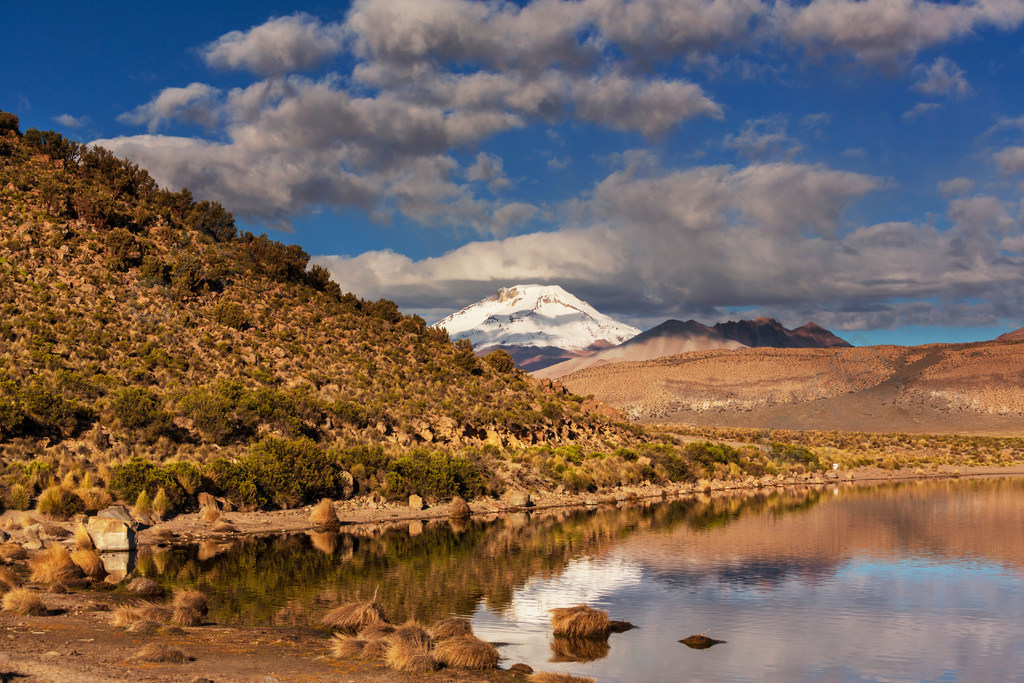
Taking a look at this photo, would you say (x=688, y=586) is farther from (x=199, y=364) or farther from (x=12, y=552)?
(x=199, y=364)

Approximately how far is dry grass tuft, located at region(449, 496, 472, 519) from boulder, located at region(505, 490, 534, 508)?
3412mm

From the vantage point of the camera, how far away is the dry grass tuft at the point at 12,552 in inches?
793

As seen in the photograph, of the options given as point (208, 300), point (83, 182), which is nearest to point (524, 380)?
point (208, 300)

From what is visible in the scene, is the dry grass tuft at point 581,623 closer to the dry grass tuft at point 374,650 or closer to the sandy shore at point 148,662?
the sandy shore at point 148,662

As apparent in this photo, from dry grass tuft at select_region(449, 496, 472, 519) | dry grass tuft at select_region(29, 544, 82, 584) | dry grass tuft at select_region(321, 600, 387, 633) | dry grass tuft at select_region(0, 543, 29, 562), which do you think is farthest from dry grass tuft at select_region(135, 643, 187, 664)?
dry grass tuft at select_region(449, 496, 472, 519)

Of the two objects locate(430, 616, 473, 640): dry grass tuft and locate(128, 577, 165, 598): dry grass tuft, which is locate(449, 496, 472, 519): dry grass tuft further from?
locate(430, 616, 473, 640): dry grass tuft

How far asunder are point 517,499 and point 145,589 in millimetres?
23141

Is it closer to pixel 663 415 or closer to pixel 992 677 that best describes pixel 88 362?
pixel 992 677

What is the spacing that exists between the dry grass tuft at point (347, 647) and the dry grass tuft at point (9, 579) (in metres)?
6.74

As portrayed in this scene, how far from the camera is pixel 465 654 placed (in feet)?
43.0

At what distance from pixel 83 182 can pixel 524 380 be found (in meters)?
33.7

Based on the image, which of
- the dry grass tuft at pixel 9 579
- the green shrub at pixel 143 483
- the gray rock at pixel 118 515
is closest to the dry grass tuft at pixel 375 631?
the dry grass tuft at pixel 9 579

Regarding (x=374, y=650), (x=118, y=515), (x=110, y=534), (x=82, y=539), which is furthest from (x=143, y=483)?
(x=374, y=650)

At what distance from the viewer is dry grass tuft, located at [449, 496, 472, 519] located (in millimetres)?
35622
